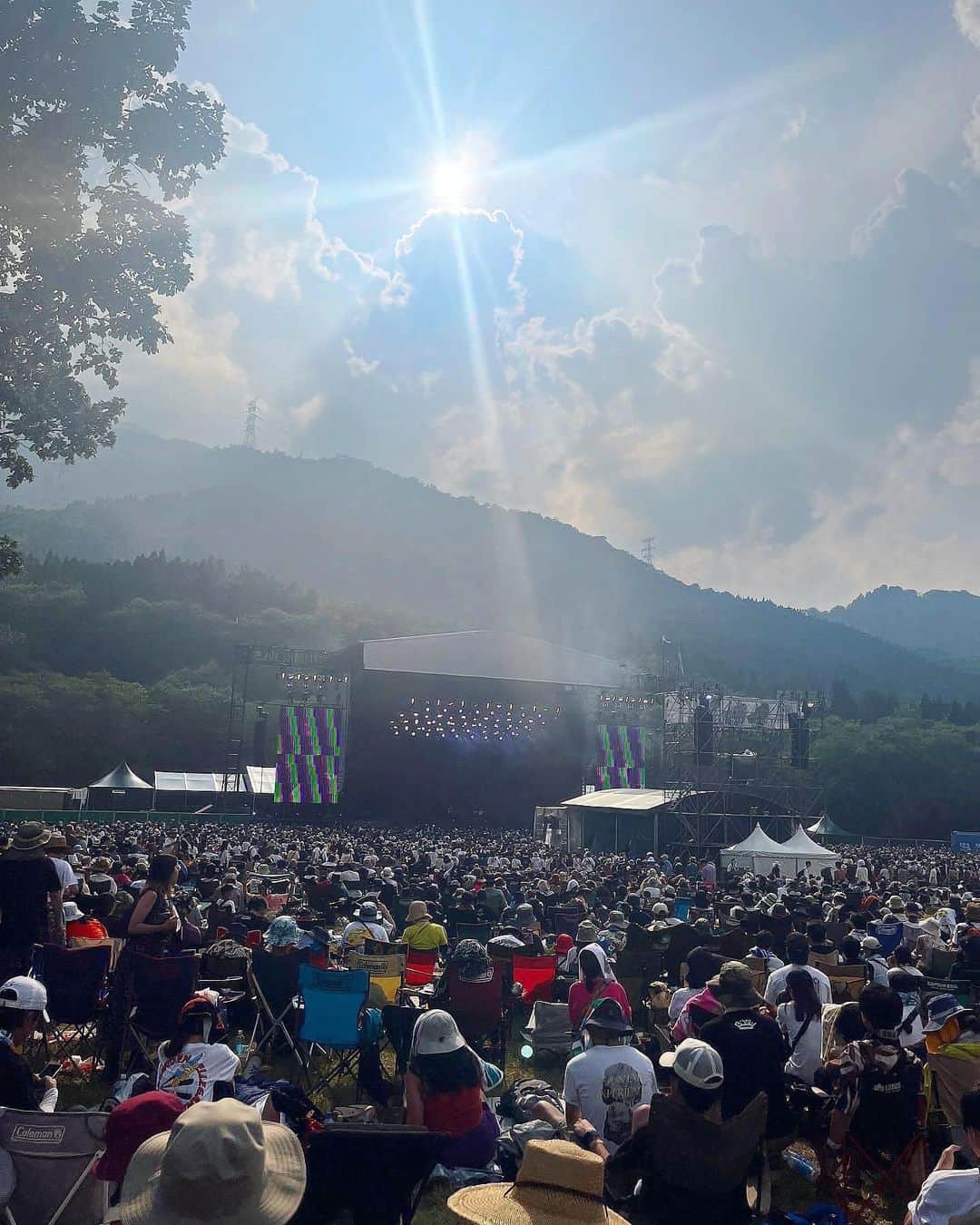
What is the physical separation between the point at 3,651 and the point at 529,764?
35.0 meters

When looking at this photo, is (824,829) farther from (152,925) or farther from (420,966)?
(152,925)

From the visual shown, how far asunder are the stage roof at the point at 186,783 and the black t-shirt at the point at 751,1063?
37531 millimetres

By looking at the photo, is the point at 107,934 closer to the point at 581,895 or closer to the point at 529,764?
the point at 581,895

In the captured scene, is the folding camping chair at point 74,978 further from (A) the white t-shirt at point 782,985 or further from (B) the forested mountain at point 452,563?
(B) the forested mountain at point 452,563

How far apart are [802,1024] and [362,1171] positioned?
3044mm

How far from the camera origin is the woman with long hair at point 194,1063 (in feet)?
11.9

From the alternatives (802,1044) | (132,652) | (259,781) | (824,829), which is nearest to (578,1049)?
(802,1044)

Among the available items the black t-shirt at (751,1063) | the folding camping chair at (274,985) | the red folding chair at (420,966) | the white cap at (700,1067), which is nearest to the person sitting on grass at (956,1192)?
the white cap at (700,1067)

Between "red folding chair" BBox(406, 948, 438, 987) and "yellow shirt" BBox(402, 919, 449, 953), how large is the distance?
0.13 ft

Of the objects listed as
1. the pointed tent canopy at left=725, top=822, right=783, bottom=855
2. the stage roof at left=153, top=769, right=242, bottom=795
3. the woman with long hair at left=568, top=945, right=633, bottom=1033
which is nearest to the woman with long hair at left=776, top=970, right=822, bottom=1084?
the woman with long hair at left=568, top=945, right=633, bottom=1033

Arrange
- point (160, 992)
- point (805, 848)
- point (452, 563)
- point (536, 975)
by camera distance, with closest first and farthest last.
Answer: point (160, 992) < point (536, 975) < point (805, 848) < point (452, 563)

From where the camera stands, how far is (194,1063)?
3680mm

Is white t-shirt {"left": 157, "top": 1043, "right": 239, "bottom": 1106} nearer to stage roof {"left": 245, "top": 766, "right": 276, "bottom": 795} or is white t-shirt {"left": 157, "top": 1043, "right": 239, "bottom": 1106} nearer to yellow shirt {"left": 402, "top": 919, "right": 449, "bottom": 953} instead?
yellow shirt {"left": 402, "top": 919, "right": 449, "bottom": 953}

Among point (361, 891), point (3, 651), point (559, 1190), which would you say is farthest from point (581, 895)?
point (3, 651)
